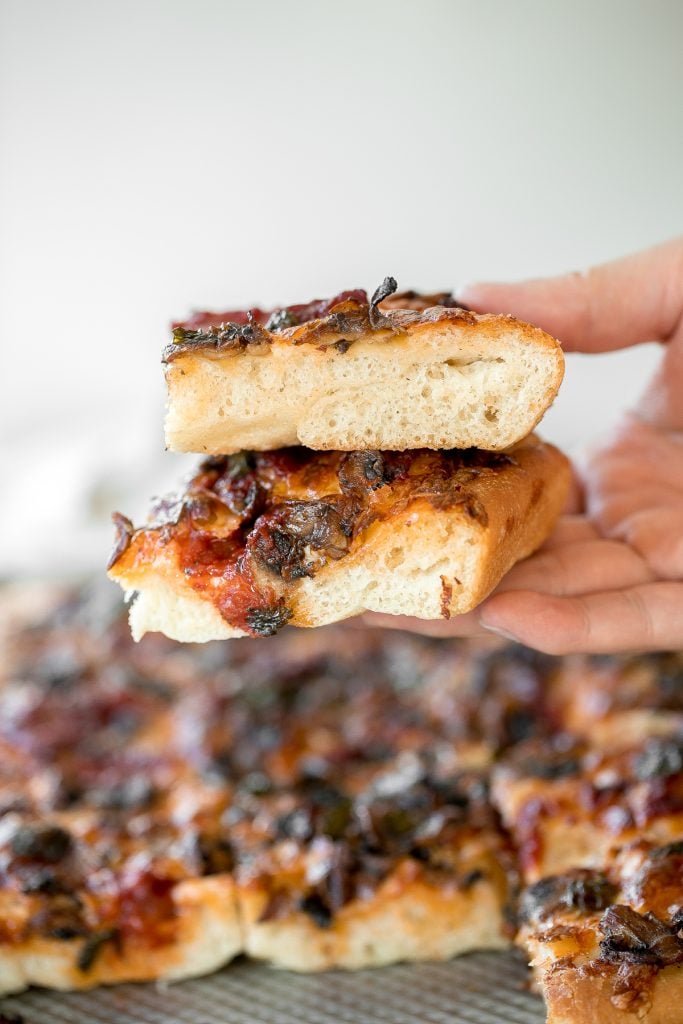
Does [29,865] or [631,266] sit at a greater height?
[631,266]

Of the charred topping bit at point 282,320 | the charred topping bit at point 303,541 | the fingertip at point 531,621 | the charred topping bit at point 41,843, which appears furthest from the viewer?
the charred topping bit at point 41,843

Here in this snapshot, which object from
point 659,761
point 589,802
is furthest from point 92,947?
point 659,761

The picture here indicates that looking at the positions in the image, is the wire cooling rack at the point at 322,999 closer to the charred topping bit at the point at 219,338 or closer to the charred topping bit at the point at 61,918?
the charred topping bit at the point at 61,918

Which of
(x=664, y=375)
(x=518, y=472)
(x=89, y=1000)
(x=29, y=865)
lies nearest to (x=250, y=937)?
(x=89, y=1000)

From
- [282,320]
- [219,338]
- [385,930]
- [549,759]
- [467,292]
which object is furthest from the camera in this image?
[549,759]

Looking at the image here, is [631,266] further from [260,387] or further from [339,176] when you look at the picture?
[339,176]

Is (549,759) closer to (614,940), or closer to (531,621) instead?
(531,621)

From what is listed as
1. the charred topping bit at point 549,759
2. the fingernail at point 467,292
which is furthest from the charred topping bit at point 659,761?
the fingernail at point 467,292
